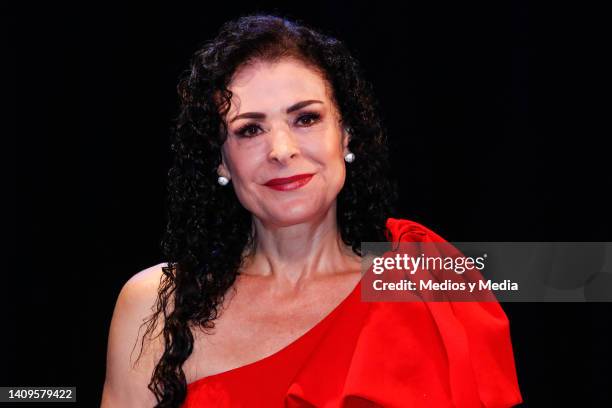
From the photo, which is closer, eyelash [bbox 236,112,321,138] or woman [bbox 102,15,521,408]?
woman [bbox 102,15,521,408]

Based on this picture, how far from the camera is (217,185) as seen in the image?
7.96ft

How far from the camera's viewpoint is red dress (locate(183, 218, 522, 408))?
2.03 meters

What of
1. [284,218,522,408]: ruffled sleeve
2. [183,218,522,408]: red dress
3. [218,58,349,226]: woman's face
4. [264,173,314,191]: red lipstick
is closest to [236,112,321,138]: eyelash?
[218,58,349,226]: woman's face

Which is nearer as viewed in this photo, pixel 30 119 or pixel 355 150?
pixel 355 150

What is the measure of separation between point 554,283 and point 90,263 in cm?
135

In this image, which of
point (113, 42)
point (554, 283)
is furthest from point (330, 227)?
point (113, 42)

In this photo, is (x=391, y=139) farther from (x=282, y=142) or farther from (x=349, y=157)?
(x=282, y=142)

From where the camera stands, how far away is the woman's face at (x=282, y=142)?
2.21 metres

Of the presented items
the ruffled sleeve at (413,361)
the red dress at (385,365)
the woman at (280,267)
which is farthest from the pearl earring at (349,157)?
the ruffled sleeve at (413,361)

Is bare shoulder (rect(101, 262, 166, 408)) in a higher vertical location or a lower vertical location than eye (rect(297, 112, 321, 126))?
lower

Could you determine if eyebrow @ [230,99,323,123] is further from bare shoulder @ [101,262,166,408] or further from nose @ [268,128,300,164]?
bare shoulder @ [101,262,166,408]

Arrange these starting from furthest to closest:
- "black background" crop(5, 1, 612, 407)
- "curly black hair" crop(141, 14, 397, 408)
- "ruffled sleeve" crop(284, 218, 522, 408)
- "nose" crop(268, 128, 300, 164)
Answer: "black background" crop(5, 1, 612, 407), "curly black hair" crop(141, 14, 397, 408), "nose" crop(268, 128, 300, 164), "ruffled sleeve" crop(284, 218, 522, 408)

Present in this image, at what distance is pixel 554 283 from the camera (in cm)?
255

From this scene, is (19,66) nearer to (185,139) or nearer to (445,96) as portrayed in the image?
(185,139)
